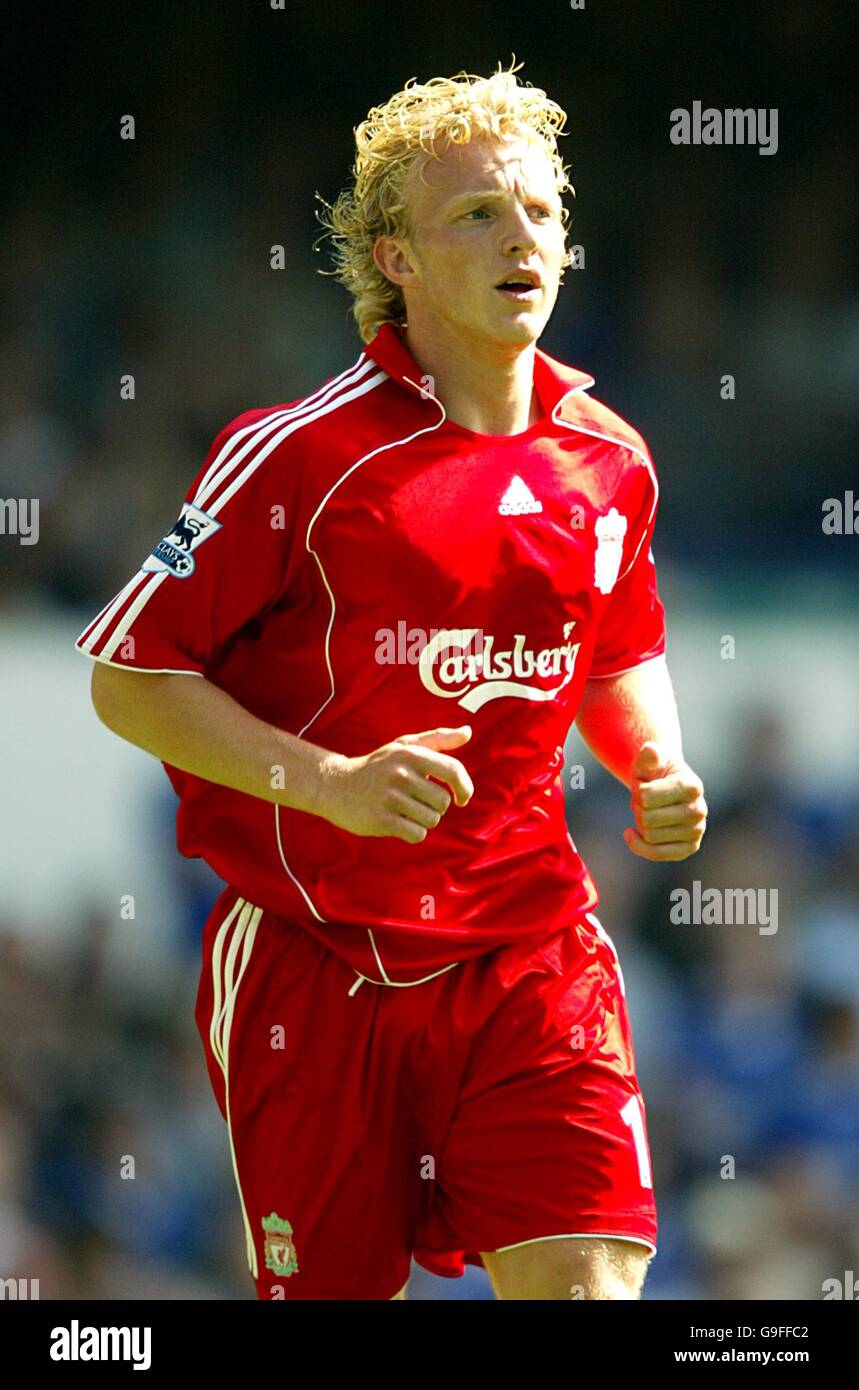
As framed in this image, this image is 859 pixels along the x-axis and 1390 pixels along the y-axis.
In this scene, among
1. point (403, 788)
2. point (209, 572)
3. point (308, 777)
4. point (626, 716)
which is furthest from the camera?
point (626, 716)

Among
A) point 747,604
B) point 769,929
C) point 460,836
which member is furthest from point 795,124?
point 460,836

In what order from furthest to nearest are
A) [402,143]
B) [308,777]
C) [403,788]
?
[402,143] < [308,777] < [403,788]

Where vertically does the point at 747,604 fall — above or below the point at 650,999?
above

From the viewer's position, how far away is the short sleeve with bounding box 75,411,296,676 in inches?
103

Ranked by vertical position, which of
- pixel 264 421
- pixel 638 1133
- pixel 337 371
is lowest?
pixel 638 1133

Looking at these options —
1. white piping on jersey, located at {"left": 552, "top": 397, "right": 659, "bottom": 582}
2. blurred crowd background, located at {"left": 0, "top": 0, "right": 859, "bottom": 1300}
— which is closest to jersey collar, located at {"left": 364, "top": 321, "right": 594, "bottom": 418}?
white piping on jersey, located at {"left": 552, "top": 397, "right": 659, "bottom": 582}

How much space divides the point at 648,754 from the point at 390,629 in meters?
0.39

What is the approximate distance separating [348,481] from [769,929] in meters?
2.66

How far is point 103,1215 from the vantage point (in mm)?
4719

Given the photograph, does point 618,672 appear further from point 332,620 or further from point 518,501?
point 332,620

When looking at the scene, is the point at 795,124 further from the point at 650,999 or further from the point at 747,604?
the point at 650,999

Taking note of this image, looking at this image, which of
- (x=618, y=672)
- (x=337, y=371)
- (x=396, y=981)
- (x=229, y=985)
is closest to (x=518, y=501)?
(x=618, y=672)

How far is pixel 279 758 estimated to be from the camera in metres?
2.53

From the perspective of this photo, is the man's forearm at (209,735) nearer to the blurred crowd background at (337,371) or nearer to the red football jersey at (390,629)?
the red football jersey at (390,629)
